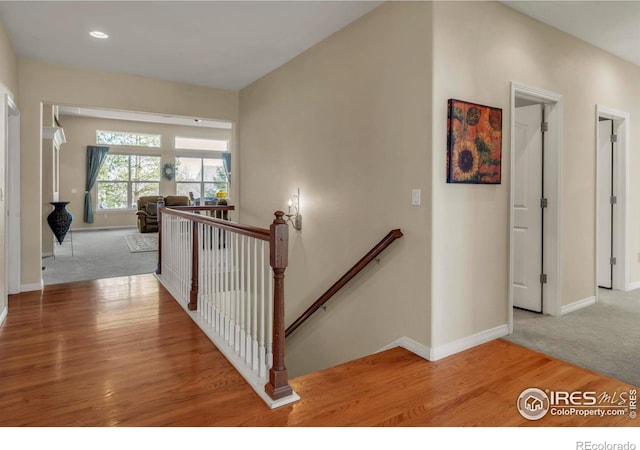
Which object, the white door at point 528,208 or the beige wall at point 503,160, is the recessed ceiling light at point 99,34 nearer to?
the beige wall at point 503,160

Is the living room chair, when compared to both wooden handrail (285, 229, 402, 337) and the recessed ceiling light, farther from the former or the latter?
wooden handrail (285, 229, 402, 337)

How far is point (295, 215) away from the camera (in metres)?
4.59

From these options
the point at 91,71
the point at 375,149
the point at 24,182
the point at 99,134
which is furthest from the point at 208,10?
the point at 99,134

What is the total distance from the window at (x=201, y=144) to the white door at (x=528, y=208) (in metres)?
10.7

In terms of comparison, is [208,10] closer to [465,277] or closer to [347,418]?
[465,277]

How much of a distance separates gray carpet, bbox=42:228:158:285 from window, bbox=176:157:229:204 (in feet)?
12.9

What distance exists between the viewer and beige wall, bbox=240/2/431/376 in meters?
2.94

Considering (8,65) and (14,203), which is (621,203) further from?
(14,203)

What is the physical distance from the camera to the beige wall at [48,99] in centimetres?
455

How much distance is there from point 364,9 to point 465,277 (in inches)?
92.7

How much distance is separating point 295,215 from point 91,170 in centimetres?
912

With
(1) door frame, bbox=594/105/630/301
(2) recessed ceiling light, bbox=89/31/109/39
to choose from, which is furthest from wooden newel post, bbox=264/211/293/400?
(1) door frame, bbox=594/105/630/301

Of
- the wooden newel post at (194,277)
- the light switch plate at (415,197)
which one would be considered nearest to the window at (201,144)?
the wooden newel post at (194,277)

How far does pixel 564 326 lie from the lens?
3.46 m
